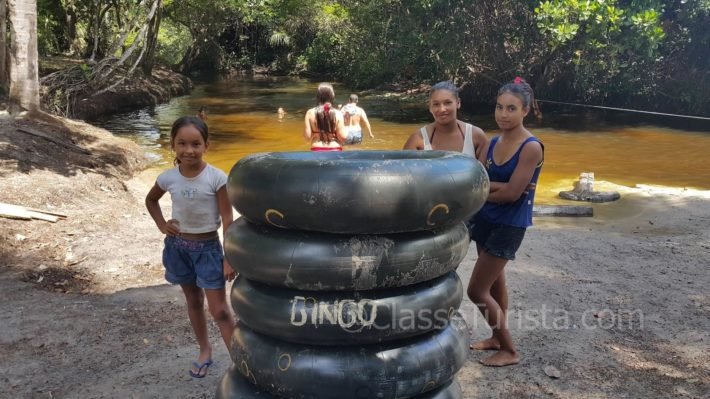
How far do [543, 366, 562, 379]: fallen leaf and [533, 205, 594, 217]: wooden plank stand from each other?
17.1ft

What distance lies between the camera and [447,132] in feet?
11.9

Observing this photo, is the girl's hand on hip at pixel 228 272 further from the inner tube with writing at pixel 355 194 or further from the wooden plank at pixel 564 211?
the wooden plank at pixel 564 211

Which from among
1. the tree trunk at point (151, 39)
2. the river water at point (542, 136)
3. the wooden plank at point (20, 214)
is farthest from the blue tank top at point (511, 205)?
the tree trunk at point (151, 39)

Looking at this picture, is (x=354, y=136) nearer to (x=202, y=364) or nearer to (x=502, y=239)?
(x=202, y=364)

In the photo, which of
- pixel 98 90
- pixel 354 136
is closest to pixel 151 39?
pixel 98 90

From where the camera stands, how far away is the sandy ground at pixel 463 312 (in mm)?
3537

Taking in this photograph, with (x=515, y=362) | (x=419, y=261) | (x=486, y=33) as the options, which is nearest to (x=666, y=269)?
(x=515, y=362)

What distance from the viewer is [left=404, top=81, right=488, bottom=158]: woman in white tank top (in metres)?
3.52

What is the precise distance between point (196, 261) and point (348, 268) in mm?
1381

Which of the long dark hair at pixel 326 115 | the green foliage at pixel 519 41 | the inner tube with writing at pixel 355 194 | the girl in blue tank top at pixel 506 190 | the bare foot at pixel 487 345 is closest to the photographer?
the inner tube with writing at pixel 355 194

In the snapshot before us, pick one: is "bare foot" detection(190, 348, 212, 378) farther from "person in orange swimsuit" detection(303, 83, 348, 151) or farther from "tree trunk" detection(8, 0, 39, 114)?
"tree trunk" detection(8, 0, 39, 114)

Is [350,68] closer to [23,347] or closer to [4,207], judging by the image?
[4,207]

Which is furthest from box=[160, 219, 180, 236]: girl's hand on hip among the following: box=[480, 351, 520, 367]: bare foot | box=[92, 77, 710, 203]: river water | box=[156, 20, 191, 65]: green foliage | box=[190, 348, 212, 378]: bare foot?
box=[156, 20, 191, 65]: green foliage

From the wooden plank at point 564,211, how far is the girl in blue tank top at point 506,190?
5.52 m
